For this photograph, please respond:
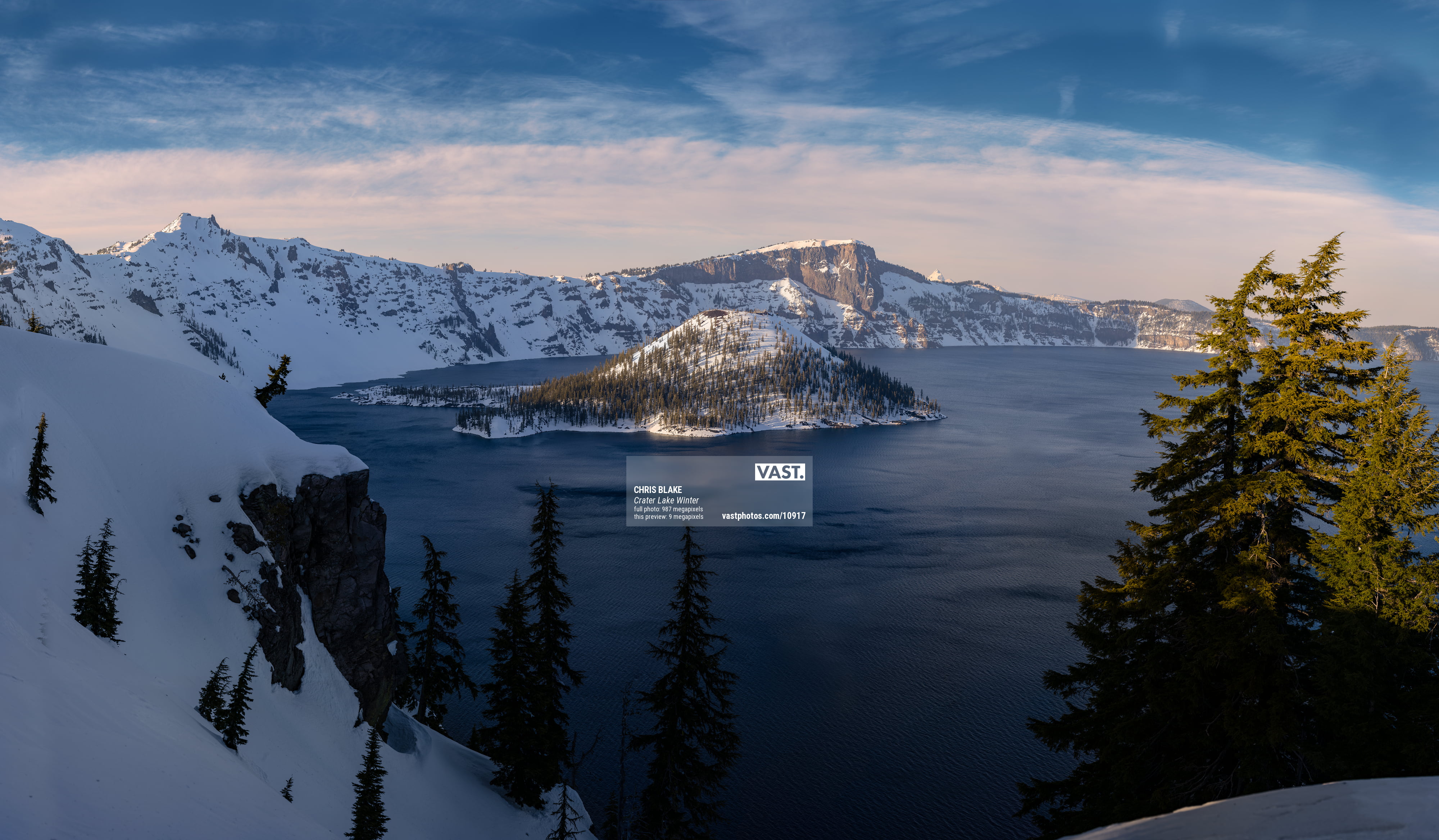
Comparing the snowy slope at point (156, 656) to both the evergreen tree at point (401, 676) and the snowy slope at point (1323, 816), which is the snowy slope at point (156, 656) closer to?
the evergreen tree at point (401, 676)

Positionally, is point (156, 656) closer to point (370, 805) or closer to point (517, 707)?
point (370, 805)

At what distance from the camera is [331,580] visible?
32750 mm

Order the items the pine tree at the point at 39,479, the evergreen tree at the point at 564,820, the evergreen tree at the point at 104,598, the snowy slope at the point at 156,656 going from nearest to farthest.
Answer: the snowy slope at the point at 156,656
the evergreen tree at the point at 104,598
the pine tree at the point at 39,479
the evergreen tree at the point at 564,820

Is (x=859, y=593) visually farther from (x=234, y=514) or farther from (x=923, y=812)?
(x=234, y=514)

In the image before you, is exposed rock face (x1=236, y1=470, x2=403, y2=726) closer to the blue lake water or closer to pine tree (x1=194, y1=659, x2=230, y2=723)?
pine tree (x1=194, y1=659, x2=230, y2=723)

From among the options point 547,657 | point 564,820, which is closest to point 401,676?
point 547,657

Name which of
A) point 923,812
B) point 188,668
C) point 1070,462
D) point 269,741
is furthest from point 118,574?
point 1070,462

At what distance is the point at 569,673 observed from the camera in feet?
115

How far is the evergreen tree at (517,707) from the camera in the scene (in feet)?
107

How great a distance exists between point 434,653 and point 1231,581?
41848 mm

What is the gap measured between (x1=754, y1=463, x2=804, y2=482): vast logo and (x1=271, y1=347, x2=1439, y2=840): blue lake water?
12.6 m

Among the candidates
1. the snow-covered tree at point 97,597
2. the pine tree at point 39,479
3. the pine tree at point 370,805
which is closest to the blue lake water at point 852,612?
the pine tree at point 370,805

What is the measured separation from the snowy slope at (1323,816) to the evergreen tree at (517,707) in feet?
93.2

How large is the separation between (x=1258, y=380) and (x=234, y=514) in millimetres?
35724
